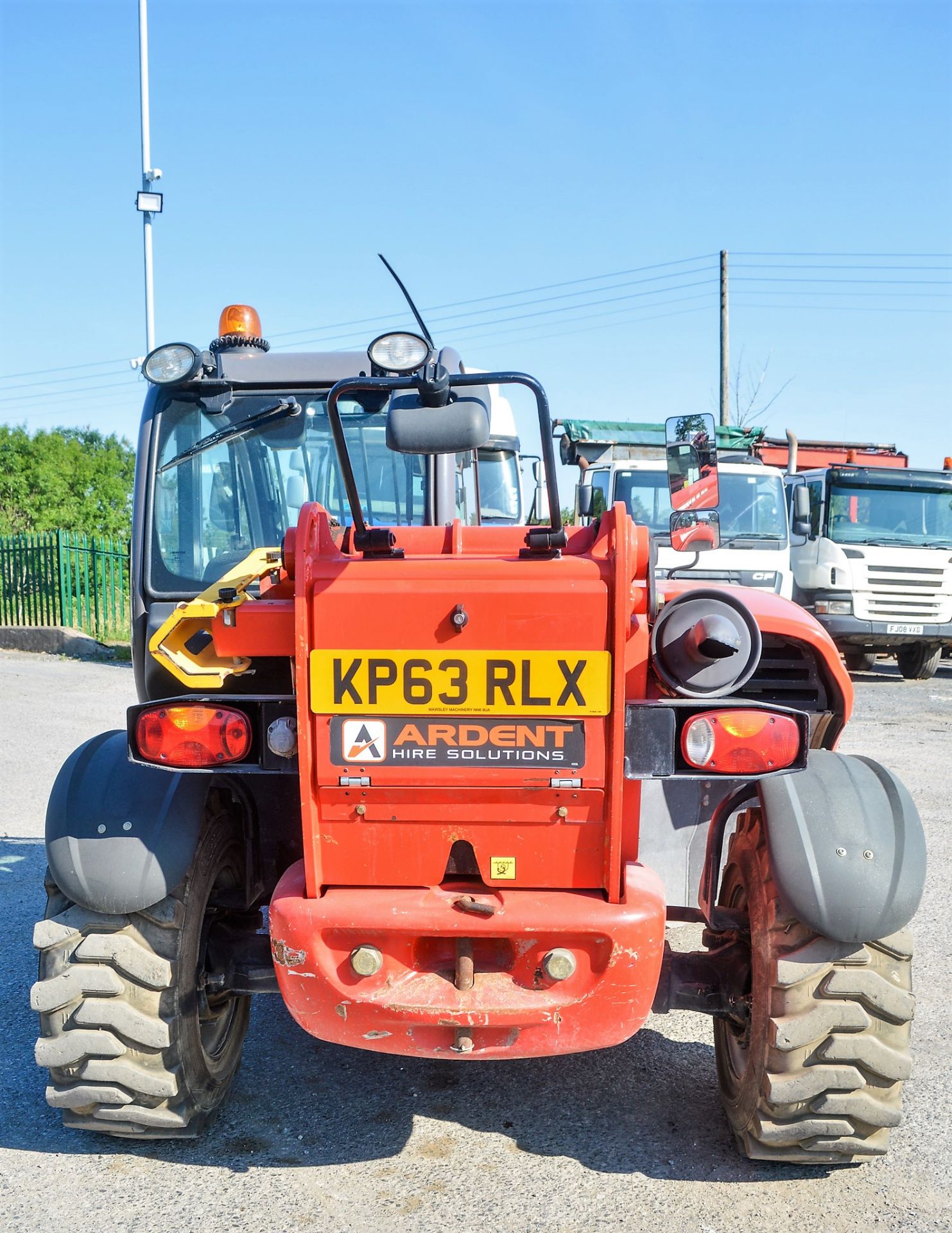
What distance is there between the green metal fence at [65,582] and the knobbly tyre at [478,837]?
50.0 ft

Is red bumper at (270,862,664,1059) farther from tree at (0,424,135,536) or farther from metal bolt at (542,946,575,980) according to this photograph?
tree at (0,424,135,536)

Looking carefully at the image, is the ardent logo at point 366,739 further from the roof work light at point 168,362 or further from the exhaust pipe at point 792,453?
the exhaust pipe at point 792,453

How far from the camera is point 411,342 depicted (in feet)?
10.8

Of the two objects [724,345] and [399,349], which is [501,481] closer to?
[399,349]

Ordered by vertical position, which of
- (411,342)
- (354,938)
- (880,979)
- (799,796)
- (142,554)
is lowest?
(880,979)

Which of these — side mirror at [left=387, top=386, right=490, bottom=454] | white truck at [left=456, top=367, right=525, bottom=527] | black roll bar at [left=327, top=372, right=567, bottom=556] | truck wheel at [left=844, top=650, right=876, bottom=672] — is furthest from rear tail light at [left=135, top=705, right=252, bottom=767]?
truck wheel at [left=844, top=650, right=876, bottom=672]

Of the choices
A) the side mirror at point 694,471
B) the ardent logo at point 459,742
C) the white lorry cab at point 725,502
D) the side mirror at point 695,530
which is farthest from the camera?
the white lorry cab at point 725,502

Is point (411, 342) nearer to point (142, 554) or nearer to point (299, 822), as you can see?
point (299, 822)

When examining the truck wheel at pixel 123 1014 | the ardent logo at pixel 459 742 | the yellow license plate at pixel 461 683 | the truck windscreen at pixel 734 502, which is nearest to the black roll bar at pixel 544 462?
the yellow license plate at pixel 461 683

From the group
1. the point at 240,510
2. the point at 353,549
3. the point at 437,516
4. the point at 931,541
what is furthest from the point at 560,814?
the point at 931,541

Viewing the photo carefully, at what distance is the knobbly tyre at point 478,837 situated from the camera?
8.36ft

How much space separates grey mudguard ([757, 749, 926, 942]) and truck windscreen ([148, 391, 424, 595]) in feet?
7.79

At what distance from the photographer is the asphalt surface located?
107 inches

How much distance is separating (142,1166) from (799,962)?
184 cm
